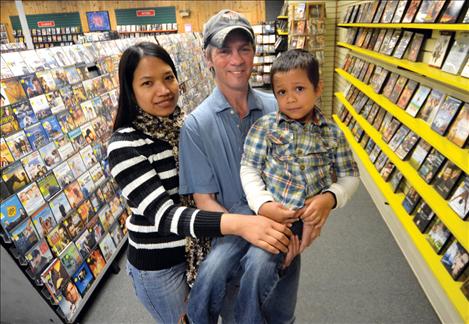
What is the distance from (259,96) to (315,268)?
1.79 metres

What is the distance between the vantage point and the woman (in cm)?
108

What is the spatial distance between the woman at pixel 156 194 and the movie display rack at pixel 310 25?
4.97 metres

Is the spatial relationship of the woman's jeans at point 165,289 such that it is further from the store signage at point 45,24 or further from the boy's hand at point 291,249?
the store signage at point 45,24

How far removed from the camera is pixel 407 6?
2617 mm

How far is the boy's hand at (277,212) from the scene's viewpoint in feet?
3.74

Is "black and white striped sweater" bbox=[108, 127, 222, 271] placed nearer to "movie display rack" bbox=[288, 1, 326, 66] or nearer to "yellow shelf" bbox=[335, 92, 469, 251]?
"yellow shelf" bbox=[335, 92, 469, 251]

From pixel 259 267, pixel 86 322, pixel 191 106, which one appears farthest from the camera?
pixel 191 106

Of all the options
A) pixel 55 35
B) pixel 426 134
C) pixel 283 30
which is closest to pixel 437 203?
pixel 426 134

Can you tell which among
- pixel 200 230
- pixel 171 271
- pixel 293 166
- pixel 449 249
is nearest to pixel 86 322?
pixel 171 271

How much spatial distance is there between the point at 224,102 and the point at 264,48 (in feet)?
28.4

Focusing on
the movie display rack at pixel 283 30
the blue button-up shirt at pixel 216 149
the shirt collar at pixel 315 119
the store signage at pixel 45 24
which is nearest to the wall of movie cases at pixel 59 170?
the blue button-up shirt at pixel 216 149

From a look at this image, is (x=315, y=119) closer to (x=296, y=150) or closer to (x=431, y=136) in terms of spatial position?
(x=296, y=150)

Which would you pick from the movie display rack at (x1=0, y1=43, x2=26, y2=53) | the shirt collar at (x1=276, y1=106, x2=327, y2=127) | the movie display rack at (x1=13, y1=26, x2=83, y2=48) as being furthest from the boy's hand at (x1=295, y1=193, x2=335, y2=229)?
the movie display rack at (x1=13, y1=26, x2=83, y2=48)

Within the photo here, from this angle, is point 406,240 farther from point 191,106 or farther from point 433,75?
point 191,106
